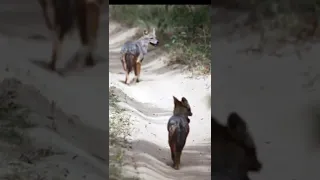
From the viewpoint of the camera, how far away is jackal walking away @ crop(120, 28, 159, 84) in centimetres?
218

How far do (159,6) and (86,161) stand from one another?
2.69 ft

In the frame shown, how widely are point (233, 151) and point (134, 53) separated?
25.4 inches

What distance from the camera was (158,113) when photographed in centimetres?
214

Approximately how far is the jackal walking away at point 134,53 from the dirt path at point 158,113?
0.08 ft

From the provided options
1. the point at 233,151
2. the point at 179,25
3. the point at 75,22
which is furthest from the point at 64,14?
the point at 233,151

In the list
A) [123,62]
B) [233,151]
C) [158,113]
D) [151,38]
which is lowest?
[233,151]

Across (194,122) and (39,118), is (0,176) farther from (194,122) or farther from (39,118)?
(194,122)

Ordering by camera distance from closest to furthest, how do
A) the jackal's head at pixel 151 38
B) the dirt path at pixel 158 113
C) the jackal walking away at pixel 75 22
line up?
1. the jackal walking away at pixel 75 22
2. the dirt path at pixel 158 113
3. the jackal's head at pixel 151 38

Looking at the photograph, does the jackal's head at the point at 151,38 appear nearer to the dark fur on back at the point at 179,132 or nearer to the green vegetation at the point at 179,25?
the green vegetation at the point at 179,25

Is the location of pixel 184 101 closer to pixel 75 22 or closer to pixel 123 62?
pixel 123 62

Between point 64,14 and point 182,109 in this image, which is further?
point 182,109

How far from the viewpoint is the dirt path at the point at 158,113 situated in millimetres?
2094

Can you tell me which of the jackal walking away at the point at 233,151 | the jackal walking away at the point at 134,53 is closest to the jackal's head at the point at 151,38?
the jackal walking away at the point at 134,53

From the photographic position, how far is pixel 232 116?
1957 mm
